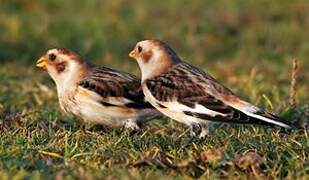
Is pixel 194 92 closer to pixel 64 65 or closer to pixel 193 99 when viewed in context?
pixel 193 99

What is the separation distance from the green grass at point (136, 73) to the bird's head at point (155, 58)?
1.49 feet

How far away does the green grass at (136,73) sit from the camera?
5441 mm

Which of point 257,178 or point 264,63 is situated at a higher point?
point 257,178

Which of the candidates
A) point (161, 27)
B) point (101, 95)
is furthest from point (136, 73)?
point (101, 95)

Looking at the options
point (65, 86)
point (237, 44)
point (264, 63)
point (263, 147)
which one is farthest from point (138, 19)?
point (263, 147)

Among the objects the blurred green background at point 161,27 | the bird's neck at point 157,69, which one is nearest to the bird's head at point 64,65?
the bird's neck at point 157,69

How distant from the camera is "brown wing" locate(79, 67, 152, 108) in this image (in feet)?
22.6

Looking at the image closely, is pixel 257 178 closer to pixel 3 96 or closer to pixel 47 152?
pixel 47 152

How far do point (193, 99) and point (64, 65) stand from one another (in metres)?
1.42

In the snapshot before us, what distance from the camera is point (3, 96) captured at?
8.16 meters

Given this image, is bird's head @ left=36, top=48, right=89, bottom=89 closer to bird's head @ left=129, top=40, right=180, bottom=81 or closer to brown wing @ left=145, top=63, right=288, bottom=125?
bird's head @ left=129, top=40, right=180, bottom=81

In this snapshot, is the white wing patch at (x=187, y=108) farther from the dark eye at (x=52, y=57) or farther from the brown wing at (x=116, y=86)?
the dark eye at (x=52, y=57)

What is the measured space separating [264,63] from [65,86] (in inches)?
180

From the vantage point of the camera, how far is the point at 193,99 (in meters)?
6.41
